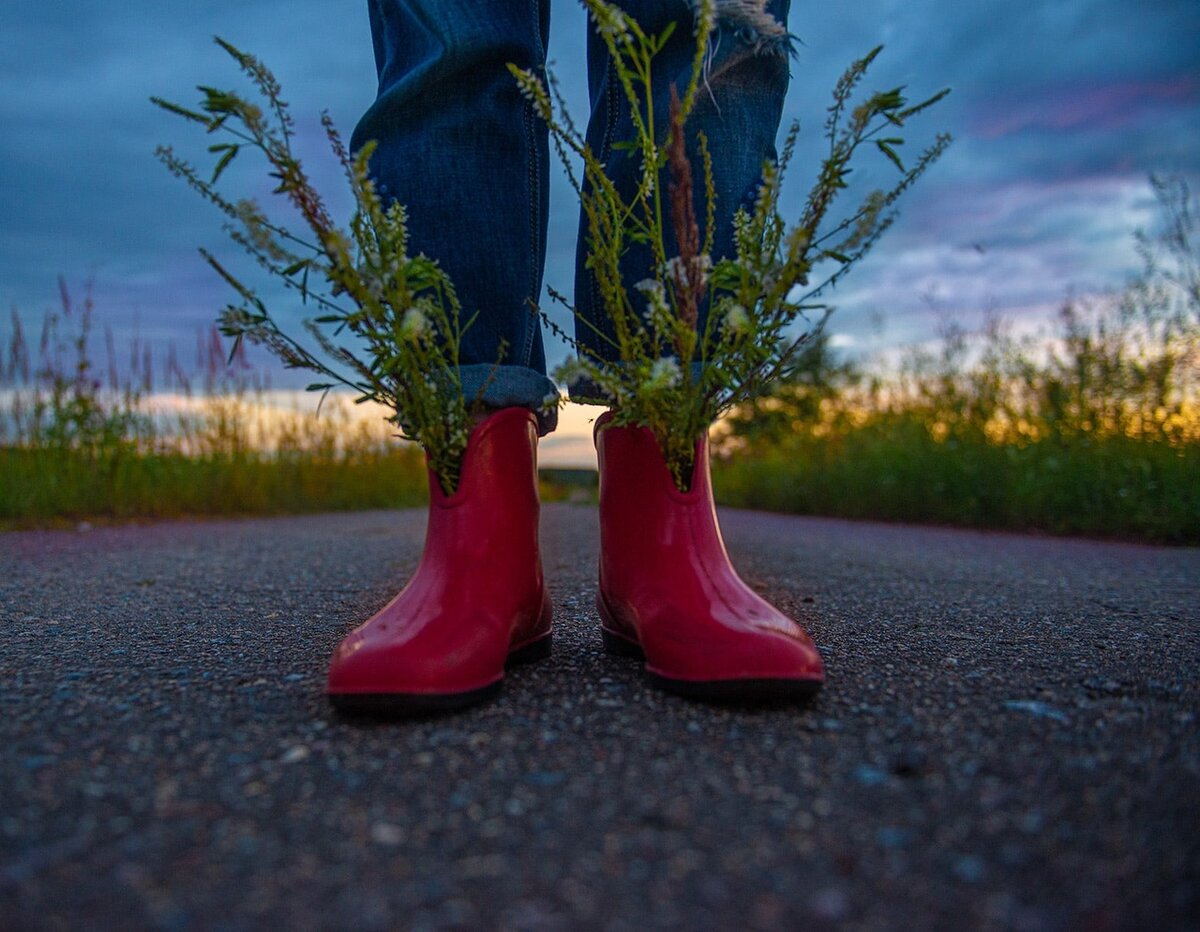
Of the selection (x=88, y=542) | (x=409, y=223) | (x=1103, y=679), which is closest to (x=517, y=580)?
(x=409, y=223)

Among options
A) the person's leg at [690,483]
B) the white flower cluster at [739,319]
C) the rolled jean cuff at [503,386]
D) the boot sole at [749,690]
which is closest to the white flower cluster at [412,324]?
the rolled jean cuff at [503,386]

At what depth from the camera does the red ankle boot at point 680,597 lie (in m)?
1.17

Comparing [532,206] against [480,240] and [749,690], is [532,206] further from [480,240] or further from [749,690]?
[749,690]

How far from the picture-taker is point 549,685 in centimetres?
130

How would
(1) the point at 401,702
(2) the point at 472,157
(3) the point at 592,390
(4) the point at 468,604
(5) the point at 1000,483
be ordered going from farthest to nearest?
1. (5) the point at 1000,483
2. (3) the point at 592,390
3. (2) the point at 472,157
4. (4) the point at 468,604
5. (1) the point at 401,702

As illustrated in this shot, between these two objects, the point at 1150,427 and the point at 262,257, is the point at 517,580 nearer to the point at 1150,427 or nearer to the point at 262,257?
the point at 262,257

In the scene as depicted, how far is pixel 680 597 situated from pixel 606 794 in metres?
0.42

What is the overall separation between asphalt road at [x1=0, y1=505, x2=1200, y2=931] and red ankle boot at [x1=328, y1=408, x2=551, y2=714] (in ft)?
0.16

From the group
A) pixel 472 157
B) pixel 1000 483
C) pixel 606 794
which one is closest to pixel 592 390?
pixel 472 157

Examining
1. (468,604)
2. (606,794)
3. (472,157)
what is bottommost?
(606,794)

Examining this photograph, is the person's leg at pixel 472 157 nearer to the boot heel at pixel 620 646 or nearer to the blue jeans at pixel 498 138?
the blue jeans at pixel 498 138

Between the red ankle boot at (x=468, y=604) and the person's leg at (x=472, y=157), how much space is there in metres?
0.11

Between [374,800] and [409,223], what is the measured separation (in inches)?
34.6

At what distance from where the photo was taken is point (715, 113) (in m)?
1.40
